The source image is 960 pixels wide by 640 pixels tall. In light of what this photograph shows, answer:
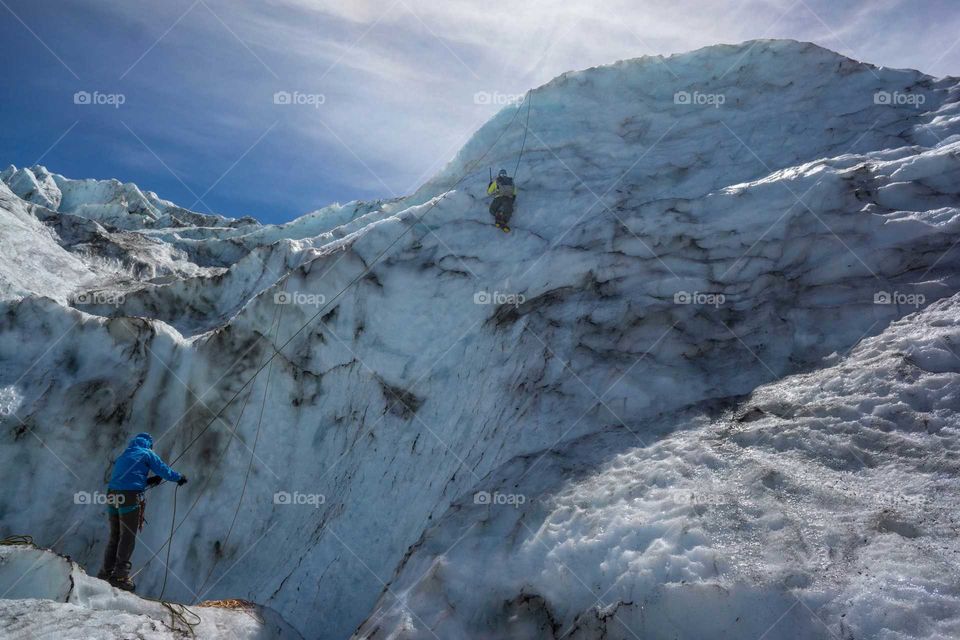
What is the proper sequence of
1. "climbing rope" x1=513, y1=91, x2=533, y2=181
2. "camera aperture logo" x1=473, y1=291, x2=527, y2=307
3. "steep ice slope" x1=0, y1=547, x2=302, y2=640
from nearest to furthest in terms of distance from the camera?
"steep ice slope" x1=0, y1=547, x2=302, y2=640
"camera aperture logo" x1=473, y1=291, x2=527, y2=307
"climbing rope" x1=513, y1=91, x2=533, y2=181

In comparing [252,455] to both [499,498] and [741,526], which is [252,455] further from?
[741,526]

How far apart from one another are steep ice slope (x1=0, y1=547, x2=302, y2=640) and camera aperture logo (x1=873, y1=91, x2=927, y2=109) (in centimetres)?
1086

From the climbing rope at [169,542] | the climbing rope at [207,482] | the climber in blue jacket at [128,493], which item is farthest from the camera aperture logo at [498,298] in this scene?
the climbing rope at [169,542]

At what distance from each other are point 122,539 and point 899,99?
12.4m

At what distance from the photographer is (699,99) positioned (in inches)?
448

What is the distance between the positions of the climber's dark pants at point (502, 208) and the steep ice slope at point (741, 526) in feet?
16.1

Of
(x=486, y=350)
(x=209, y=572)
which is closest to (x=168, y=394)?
(x=209, y=572)

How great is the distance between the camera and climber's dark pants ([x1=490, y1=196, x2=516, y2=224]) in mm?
10242

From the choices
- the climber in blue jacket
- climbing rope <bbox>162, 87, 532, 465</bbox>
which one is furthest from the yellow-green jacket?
the climber in blue jacket

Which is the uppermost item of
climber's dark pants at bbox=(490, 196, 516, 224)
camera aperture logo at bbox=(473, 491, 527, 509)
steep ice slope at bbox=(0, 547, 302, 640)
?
climber's dark pants at bbox=(490, 196, 516, 224)

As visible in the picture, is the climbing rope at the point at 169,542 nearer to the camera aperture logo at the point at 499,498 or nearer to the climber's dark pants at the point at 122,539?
the climber's dark pants at the point at 122,539

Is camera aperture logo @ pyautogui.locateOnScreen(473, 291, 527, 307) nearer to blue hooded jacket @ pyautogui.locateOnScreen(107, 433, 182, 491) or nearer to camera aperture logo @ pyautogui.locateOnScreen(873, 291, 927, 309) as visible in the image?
camera aperture logo @ pyautogui.locateOnScreen(873, 291, 927, 309)

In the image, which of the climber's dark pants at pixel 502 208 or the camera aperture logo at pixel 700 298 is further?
the climber's dark pants at pixel 502 208

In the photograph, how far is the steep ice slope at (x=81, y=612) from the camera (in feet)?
16.7
